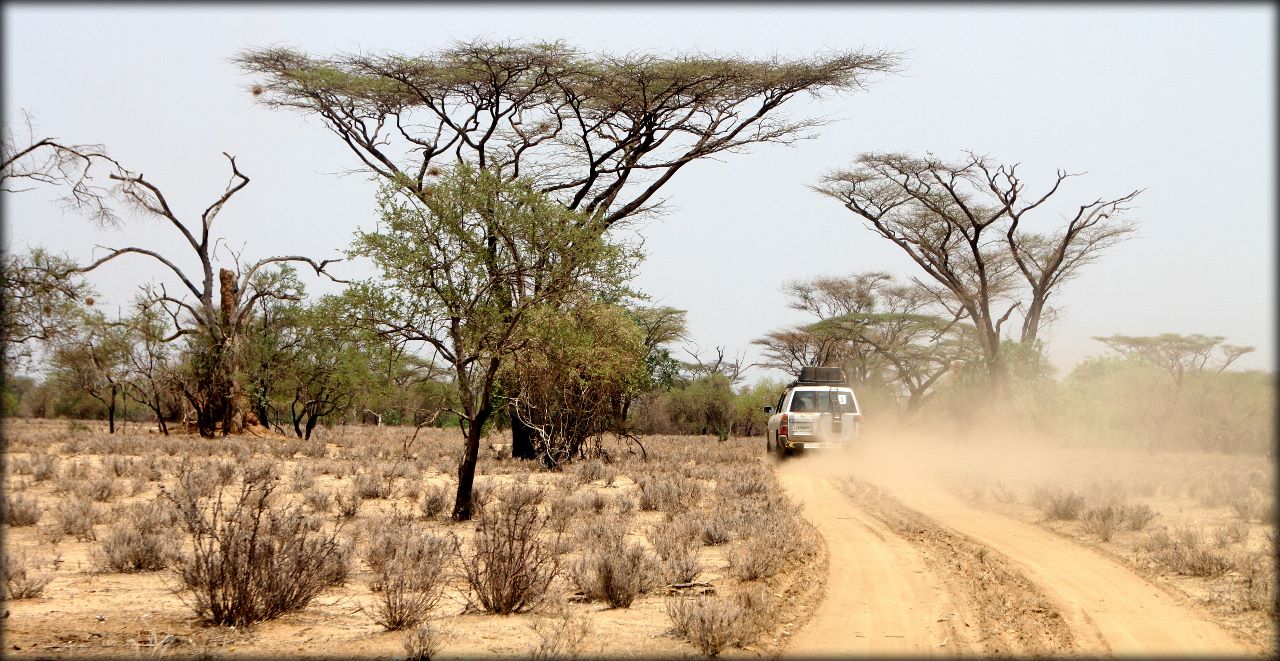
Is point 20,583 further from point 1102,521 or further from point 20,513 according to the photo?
point 1102,521

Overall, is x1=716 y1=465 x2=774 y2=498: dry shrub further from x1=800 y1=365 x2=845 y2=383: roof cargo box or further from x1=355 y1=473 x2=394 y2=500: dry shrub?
x1=355 y1=473 x2=394 y2=500: dry shrub

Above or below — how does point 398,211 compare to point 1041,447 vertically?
above

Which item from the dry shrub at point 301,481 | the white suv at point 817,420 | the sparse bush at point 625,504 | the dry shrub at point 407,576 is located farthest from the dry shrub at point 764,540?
the white suv at point 817,420

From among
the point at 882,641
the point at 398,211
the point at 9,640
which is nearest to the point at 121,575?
the point at 9,640

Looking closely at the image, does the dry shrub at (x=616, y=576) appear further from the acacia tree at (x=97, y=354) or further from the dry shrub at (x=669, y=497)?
the acacia tree at (x=97, y=354)

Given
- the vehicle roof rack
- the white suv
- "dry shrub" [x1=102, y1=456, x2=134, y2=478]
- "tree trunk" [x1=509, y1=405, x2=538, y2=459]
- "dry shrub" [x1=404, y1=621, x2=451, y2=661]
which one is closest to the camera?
"dry shrub" [x1=404, y1=621, x2=451, y2=661]

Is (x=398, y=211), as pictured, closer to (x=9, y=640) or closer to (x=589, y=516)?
(x=589, y=516)

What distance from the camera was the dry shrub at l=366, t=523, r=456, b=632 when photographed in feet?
21.1

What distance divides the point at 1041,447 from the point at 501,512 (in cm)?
2521

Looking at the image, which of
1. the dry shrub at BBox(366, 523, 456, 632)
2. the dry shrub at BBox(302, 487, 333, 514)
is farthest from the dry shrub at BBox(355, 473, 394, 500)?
the dry shrub at BBox(366, 523, 456, 632)

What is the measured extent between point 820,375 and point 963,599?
15.1 m

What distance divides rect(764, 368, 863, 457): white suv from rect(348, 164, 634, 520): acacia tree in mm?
9797

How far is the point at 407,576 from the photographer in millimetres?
7766

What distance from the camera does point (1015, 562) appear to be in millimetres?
9344
